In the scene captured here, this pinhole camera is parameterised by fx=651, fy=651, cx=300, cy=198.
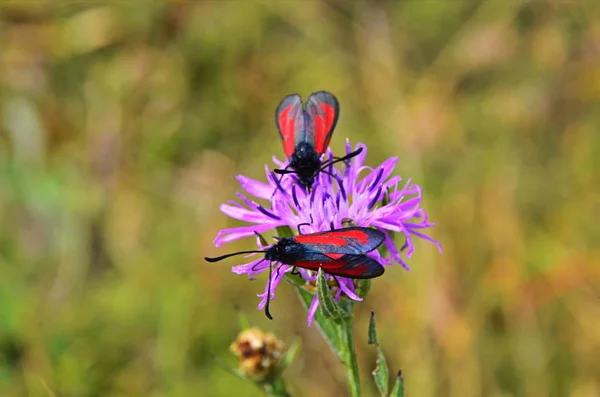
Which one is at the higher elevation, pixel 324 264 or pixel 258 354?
pixel 324 264

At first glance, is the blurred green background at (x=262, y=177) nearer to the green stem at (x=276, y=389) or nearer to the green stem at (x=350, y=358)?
the green stem at (x=276, y=389)

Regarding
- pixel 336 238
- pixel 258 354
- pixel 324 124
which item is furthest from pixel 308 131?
pixel 258 354

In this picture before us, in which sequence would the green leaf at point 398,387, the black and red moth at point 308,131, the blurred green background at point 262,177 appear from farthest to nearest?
the blurred green background at point 262,177
the black and red moth at point 308,131
the green leaf at point 398,387

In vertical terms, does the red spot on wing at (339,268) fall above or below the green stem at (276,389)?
above

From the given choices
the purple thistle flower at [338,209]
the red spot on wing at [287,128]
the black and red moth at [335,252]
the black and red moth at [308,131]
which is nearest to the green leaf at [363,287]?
the purple thistle flower at [338,209]

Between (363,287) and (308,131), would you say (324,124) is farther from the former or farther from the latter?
(363,287)

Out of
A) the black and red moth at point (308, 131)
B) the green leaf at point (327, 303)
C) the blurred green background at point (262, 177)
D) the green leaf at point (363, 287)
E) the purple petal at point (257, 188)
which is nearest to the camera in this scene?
the green leaf at point (327, 303)
